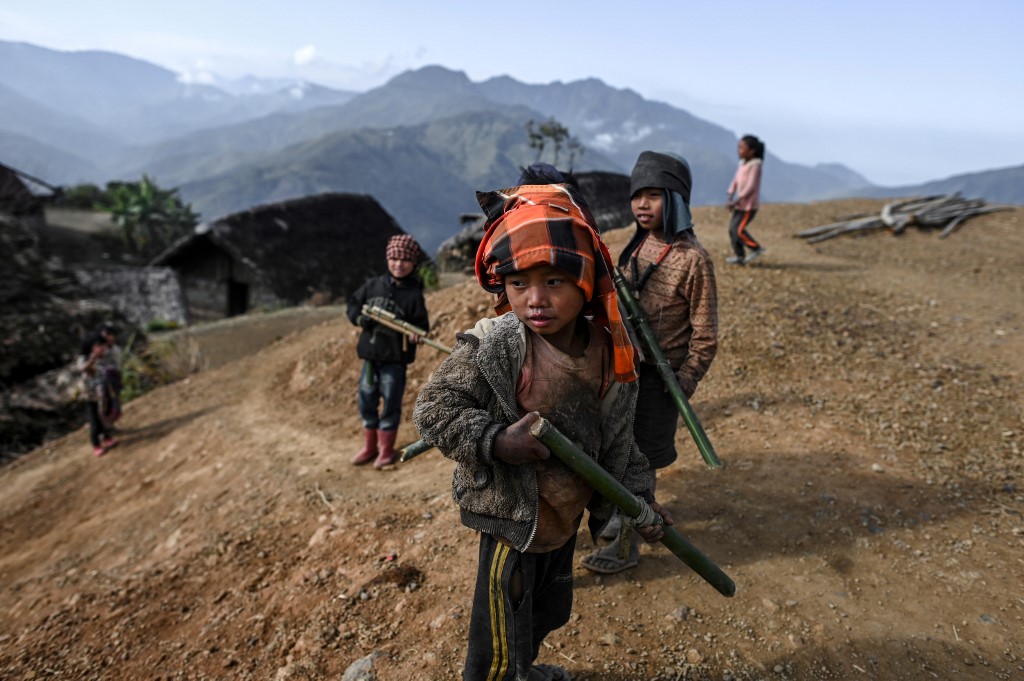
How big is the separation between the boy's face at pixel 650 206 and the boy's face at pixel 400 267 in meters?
2.03

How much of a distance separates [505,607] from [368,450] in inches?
135

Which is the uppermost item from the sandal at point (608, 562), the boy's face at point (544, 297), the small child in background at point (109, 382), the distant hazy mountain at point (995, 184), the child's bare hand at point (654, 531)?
the distant hazy mountain at point (995, 184)

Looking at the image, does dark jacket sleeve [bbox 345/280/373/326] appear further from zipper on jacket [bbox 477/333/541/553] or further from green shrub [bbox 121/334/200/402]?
green shrub [bbox 121/334/200/402]

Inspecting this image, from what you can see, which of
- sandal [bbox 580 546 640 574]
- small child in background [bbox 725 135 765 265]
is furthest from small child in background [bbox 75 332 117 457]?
small child in background [bbox 725 135 765 265]

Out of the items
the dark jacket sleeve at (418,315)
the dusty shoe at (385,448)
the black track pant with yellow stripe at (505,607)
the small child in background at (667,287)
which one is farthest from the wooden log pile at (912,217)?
the black track pant with yellow stripe at (505,607)

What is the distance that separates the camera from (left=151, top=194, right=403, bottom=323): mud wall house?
17484mm

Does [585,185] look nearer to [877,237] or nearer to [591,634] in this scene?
[877,237]

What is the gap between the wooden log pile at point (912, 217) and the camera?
12039mm

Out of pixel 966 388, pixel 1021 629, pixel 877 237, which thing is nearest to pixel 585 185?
pixel 877 237

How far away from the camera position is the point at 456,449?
1668 millimetres

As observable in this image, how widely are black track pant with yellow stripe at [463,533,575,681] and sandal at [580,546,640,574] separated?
111 centimetres

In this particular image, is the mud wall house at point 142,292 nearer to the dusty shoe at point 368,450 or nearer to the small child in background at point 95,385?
the small child in background at point 95,385

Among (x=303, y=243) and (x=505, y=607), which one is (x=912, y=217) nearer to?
(x=505, y=607)

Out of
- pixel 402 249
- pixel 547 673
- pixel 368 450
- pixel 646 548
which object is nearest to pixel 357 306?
pixel 402 249
